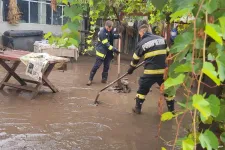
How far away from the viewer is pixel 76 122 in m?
4.91

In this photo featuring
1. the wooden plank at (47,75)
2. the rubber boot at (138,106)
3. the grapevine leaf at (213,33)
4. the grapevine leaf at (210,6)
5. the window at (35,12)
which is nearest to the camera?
the grapevine leaf at (213,33)

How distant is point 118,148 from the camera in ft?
13.2

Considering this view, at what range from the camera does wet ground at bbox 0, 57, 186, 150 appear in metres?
4.11

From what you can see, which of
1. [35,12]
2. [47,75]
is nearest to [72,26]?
[47,75]

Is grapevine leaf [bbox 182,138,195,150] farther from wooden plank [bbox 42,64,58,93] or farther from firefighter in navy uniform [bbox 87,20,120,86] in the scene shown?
→ firefighter in navy uniform [bbox 87,20,120,86]

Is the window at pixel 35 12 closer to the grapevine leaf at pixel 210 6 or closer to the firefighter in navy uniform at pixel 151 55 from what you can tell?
the firefighter in navy uniform at pixel 151 55

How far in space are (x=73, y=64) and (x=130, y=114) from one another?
234 inches

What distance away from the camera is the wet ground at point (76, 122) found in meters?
4.11

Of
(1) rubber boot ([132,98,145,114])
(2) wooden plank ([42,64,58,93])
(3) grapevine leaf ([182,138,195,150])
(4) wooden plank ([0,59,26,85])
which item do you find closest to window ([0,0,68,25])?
(4) wooden plank ([0,59,26,85])

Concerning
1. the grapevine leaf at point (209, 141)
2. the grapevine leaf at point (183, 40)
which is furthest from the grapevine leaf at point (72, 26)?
the grapevine leaf at point (209, 141)

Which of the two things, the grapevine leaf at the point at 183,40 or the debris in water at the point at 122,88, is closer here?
the grapevine leaf at the point at 183,40

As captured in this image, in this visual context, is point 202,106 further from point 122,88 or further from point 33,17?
point 33,17

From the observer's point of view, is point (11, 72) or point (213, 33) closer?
point (213, 33)

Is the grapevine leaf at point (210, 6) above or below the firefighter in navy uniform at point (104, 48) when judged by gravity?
above
